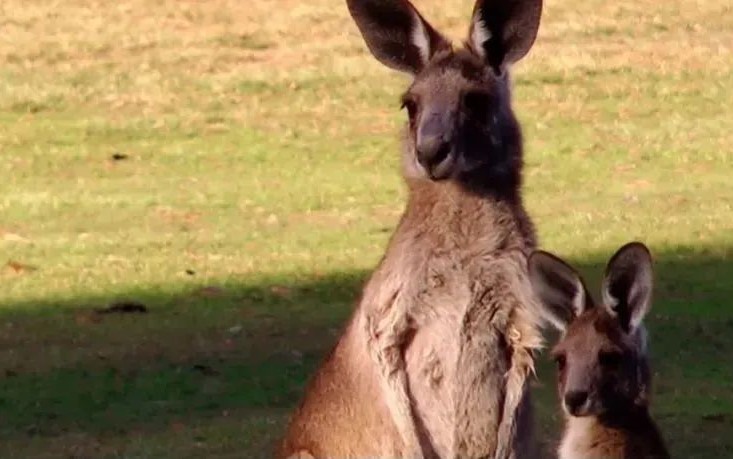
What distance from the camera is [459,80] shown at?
260 inches

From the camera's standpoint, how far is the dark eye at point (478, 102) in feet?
21.5

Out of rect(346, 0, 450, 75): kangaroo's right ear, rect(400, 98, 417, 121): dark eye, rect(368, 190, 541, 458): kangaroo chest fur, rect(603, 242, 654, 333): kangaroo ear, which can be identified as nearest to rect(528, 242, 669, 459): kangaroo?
rect(603, 242, 654, 333): kangaroo ear

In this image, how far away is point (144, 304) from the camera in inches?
503

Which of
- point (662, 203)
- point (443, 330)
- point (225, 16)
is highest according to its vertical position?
A: point (443, 330)

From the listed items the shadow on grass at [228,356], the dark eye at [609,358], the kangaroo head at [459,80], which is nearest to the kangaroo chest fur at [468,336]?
the kangaroo head at [459,80]

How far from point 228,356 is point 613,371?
5.40 metres

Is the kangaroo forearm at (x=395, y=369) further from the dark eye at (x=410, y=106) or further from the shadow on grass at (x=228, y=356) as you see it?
the shadow on grass at (x=228, y=356)

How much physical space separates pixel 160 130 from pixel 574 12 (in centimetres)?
542

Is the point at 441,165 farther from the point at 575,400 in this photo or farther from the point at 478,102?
the point at 575,400

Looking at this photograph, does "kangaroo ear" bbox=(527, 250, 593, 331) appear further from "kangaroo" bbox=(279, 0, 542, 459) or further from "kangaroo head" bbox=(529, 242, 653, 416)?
"kangaroo" bbox=(279, 0, 542, 459)

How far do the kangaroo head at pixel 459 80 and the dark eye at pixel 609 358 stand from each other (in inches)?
32.3

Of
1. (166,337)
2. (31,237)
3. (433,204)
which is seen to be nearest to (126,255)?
(31,237)

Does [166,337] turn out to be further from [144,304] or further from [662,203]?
[662,203]

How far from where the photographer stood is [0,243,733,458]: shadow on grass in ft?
32.7
